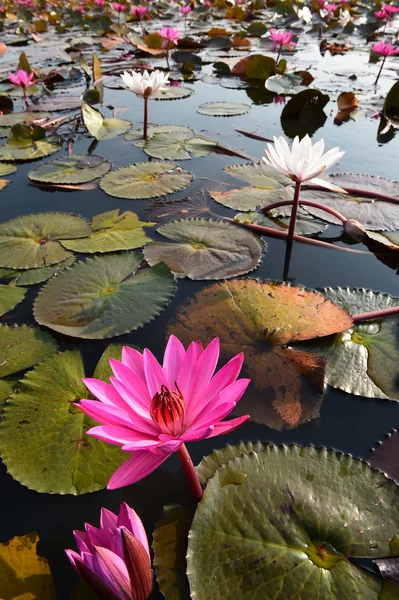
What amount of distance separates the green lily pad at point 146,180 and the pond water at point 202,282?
0.05 m

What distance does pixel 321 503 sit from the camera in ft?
3.04

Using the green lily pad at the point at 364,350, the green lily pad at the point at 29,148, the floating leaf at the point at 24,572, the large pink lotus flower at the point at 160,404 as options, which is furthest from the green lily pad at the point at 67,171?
the floating leaf at the point at 24,572

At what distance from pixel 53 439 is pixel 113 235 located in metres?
1.14

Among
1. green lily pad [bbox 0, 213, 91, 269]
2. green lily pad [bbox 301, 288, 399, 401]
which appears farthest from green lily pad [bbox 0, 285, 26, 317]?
green lily pad [bbox 301, 288, 399, 401]

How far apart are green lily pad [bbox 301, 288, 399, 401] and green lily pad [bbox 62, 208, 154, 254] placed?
97 centimetres

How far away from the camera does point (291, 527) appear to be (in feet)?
2.89

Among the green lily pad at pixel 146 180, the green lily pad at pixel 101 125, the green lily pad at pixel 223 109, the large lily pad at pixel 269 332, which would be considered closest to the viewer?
the large lily pad at pixel 269 332

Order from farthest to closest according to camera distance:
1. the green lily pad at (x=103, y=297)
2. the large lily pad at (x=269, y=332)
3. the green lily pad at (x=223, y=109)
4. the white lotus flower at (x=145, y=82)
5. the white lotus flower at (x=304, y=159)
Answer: the green lily pad at (x=223, y=109) → the white lotus flower at (x=145, y=82) → the white lotus flower at (x=304, y=159) → the green lily pad at (x=103, y=297) → the large lily pad at (x=269, y=332)

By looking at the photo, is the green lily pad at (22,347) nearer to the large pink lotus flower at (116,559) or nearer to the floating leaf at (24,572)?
the floating leaf at (24,572)

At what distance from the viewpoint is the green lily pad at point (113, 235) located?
1.95 metres

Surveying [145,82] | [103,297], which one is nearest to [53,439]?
[103,297]

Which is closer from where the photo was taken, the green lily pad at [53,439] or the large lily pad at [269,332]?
the green lily pad at [53,439]

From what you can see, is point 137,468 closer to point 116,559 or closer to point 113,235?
point 116,559

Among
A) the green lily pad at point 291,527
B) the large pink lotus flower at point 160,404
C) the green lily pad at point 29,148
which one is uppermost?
the green lily pad at point 29,148
